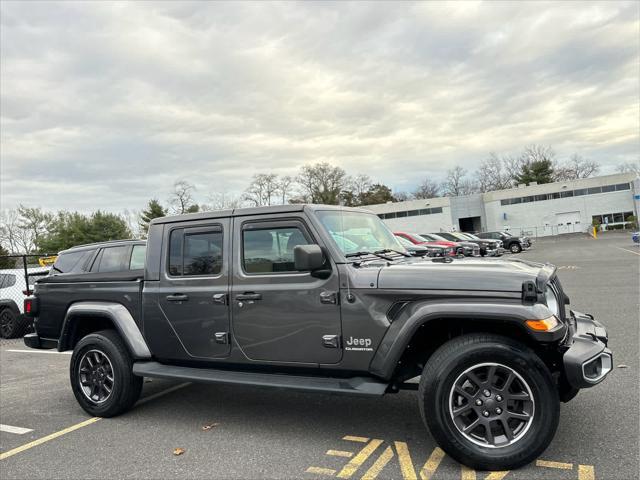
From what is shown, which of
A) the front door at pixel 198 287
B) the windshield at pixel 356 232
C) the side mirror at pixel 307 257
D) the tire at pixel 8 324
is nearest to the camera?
the side mirror at pixel 307 257

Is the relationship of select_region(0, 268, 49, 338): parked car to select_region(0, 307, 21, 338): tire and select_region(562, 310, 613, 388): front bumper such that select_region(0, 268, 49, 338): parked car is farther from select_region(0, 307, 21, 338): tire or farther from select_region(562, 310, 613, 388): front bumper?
select_region(562, 310, 613, 388): front bumper

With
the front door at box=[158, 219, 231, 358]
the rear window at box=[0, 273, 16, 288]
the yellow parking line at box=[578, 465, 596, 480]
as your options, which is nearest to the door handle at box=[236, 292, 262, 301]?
the front door at box=[158, 219, 231, 358]

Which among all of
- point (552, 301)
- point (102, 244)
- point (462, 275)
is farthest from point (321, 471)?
point (102, 244)

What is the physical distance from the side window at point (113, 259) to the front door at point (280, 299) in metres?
3.04

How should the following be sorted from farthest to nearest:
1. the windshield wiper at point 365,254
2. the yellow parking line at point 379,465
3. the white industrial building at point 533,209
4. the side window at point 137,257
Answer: the white industrial building at point 533,209
the side window at point 137,257
the windshield wiper at point 365,254
the yellow parking line at point 379,465

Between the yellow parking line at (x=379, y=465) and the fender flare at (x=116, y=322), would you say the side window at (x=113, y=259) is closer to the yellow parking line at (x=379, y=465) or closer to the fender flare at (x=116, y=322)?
the fender flare at (x=116, y=322)

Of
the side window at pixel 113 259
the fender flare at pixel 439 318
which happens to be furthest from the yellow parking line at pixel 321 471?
the side window at pixel 113 259

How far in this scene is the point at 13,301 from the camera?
436 inches

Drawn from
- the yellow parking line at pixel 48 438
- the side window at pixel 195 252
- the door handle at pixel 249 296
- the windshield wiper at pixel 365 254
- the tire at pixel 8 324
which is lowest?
the yellow parking line at pixel 48 438

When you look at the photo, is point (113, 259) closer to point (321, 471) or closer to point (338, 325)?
point (338, 325)

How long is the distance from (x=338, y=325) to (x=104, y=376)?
275 centimetres

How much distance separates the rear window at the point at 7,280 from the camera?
11.3 metres

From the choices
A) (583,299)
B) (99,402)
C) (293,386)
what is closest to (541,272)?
(293,386)

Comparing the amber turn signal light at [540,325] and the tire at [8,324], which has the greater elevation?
the amber turn signal light at [540,325]
